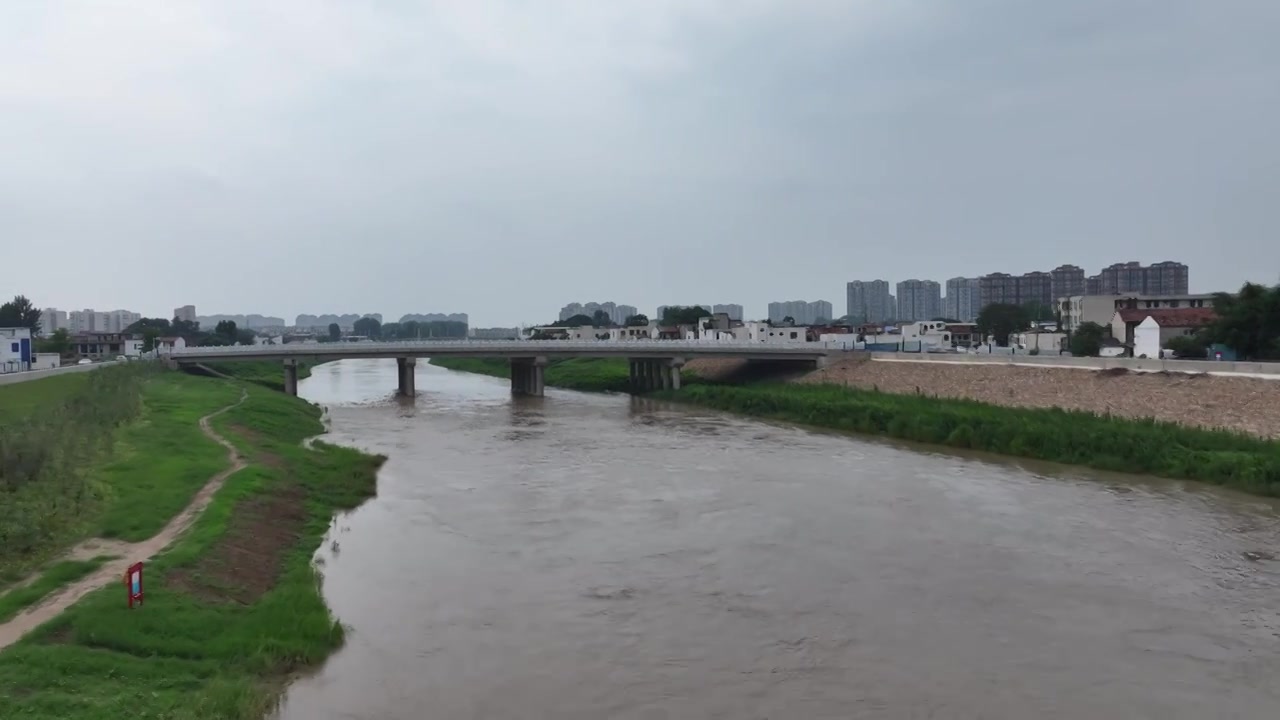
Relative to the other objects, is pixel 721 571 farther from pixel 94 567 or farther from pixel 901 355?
pixel 901 355

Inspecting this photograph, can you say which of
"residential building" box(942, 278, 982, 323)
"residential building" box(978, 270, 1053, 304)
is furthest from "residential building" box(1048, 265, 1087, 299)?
"residential building" box(942, 278, 982, 323)

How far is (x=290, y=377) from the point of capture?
170ft

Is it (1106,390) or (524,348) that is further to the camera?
(524,348)

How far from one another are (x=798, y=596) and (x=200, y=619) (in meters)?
8.57

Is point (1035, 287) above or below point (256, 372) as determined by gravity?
above

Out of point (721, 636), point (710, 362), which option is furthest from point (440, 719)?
point (710, 362)

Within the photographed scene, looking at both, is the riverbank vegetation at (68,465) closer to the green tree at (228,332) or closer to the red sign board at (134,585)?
the red sign board at (134,585)

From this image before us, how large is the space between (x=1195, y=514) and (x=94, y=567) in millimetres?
21038

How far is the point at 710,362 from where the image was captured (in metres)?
61.7

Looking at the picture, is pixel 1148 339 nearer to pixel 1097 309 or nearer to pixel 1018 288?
pixel 1097 309

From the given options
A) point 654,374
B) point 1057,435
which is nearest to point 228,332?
point 654,374

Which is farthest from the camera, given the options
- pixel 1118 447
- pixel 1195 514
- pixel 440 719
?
pixel 1118 447

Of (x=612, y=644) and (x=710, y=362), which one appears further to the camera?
(x=710, y=362)

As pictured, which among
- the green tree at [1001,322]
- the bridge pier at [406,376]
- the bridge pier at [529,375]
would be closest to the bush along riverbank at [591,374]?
the bridge pier at [529,375]
